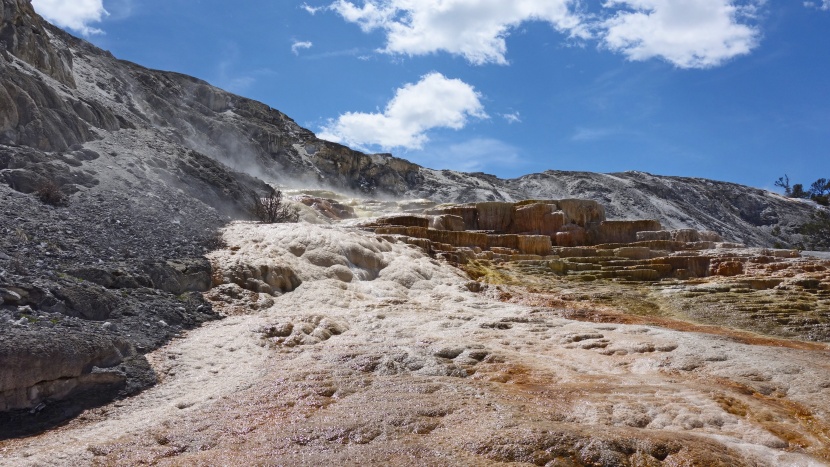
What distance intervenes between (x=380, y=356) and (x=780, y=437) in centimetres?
441

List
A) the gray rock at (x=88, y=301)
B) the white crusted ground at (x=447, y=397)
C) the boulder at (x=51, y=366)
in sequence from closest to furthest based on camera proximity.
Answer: the white crusted ground at (x=447, y=397)
the boulder at (x=51, y=366)
the gray rock at (x=88, y=301)

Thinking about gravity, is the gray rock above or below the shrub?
below

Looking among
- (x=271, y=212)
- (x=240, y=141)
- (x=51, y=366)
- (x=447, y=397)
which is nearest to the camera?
(x=51, y=366)

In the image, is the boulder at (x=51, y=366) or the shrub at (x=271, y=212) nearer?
the boulder at (x=51, y=366)

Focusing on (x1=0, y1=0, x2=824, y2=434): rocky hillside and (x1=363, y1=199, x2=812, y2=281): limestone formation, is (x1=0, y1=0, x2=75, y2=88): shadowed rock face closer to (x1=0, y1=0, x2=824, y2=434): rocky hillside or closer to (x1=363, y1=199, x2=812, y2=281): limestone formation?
(x1=0, y1=0, x2=824, y2=434): rocky hillside

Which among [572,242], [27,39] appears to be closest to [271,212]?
[27,39]

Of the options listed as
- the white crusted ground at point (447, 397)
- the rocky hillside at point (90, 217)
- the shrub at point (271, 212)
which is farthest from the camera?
the shrub at point (271, 212)

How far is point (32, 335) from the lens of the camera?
19.0 ft

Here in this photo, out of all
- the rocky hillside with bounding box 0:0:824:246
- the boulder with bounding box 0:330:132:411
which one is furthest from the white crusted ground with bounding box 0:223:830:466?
the rocky hillside with bounding box 0:0:824:246

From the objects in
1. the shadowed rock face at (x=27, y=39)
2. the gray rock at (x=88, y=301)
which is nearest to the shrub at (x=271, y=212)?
the shadowed rock face at (x=27, y=39)

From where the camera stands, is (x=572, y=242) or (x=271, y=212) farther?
(x=572, y=242)

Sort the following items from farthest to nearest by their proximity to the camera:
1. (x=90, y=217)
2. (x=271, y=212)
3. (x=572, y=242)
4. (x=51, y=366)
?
(x=572, y=242) < (x=271, y=212) < (x=90, y=217) < (x=51, y=366)

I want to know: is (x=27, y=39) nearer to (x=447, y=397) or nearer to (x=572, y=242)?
(x=447, y=397)

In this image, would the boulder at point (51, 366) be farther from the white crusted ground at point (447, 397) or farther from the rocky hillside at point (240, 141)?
the rocky hillside at point (240, 141)
